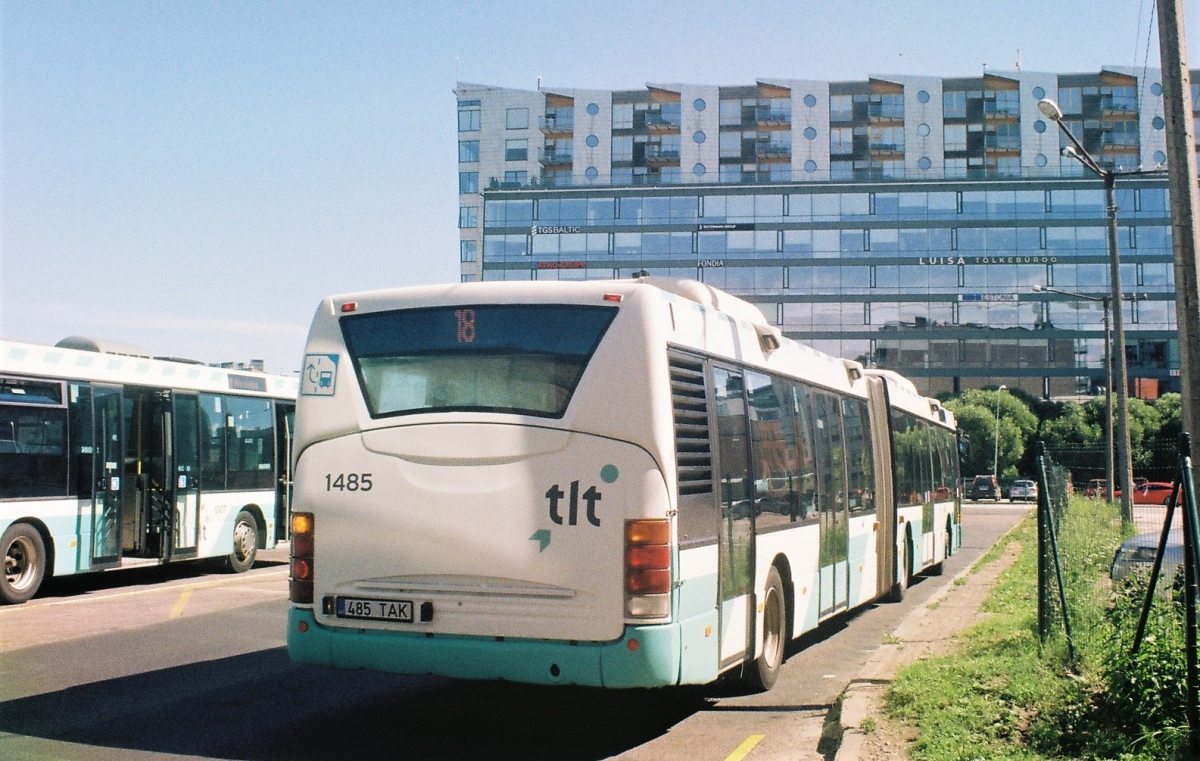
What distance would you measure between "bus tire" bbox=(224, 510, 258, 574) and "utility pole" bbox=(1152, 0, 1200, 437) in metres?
15.1

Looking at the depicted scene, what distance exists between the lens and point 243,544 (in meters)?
19.5

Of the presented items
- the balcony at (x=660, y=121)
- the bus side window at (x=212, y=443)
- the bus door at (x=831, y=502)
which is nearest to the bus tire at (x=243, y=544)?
the bus side window at (x=212, y=443)

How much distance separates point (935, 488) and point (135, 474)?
44.1 feet

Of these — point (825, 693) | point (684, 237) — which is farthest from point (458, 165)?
point (825, 693)

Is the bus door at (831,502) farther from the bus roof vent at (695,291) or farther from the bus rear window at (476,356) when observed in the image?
the bus rear window at (476,356)

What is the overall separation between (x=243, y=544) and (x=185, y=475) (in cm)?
216

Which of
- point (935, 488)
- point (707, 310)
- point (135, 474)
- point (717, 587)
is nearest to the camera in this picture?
point (717, 587)

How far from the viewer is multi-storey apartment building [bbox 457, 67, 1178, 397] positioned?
310ft

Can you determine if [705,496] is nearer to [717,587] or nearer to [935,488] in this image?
[717,587]

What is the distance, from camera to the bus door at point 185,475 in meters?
17.5

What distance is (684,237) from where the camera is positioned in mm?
96312

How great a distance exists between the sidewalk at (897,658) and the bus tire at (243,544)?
1094cm

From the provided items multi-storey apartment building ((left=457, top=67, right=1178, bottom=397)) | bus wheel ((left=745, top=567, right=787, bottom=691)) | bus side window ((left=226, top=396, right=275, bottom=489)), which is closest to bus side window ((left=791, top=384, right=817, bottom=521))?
bus wheel ((left=745, top=567, right=787, bottom=691))

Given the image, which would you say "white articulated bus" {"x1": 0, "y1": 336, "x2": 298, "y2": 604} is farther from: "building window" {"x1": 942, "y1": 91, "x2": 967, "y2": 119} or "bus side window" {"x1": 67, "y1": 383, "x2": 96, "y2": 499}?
"building window" {"x1": 942, "y1": 91, "x2": 967, "y2": 119}
